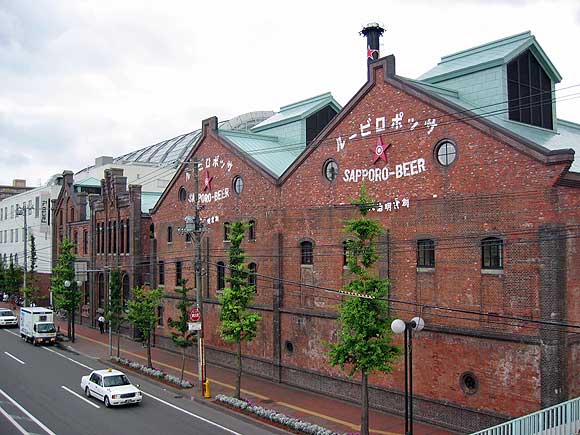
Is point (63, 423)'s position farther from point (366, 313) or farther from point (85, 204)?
point (85, 204)

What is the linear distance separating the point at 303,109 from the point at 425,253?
62.8ft

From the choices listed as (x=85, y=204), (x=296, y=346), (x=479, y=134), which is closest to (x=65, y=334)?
(x=85, y=204)

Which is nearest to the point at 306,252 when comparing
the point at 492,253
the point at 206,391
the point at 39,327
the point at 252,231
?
the point at 252,231

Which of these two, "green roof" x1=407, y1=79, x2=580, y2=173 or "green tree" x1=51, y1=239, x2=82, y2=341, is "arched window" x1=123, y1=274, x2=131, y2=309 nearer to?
"green tree" x1=51, y1=239, x2=82, y2=341

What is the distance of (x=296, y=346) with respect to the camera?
3022 cm

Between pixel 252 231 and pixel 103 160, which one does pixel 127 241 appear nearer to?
pixel 252 231

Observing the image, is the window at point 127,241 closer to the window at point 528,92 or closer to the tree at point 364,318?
A: the tree at point 364,318

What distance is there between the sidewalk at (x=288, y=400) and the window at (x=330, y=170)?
10.3 m

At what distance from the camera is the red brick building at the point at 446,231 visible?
20.2 metres

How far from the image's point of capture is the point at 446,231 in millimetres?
22938

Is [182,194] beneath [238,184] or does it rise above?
beneath

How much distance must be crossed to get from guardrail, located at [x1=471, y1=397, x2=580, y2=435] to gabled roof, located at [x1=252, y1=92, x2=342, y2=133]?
25093mm


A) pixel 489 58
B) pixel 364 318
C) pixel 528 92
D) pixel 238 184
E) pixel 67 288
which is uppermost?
pixel 489 58

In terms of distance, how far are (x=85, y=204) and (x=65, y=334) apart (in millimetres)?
14601
